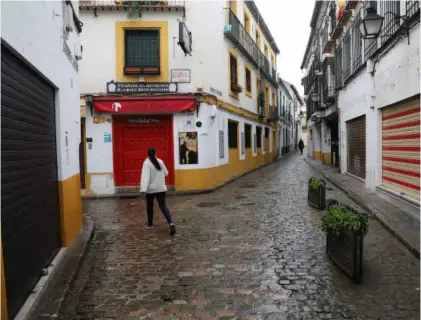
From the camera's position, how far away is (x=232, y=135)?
56.8 feet

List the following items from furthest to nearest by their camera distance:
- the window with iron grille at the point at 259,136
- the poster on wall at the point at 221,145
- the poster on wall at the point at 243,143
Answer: the window with iron grille at the point at 259,136
the poster on wall at the point at 243,143
the poster on wall at the point at 221,145

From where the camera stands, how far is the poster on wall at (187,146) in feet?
42.8

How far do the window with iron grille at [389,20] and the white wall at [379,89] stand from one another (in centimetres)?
40

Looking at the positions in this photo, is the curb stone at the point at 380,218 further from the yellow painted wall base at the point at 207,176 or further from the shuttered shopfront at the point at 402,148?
the yellow painted wall base at the point at 207,176

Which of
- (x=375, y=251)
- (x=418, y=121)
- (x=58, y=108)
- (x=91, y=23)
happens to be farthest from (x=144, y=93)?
(x=375, y=251)

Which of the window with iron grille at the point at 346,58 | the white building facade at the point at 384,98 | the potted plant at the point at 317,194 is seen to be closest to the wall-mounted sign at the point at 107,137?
the potted plant at the point at 317,194

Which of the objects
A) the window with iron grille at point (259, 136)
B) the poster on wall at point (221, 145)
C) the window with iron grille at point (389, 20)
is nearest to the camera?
the window with iron grille at point (389, 20)

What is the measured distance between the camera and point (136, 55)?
13.2 m

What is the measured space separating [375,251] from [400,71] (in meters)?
4.71

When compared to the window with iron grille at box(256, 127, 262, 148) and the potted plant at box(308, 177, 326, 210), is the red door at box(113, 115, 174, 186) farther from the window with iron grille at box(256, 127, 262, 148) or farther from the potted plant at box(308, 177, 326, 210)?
the window with iron grille at box(256, 127, 262, 148)

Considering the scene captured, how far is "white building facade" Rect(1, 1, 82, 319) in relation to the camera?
3.60m

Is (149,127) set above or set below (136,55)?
below

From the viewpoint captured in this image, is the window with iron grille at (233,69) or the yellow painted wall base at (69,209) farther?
the window with iron grille at (233,69)

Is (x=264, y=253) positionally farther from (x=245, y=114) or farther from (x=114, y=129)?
(x=245, y=114)
